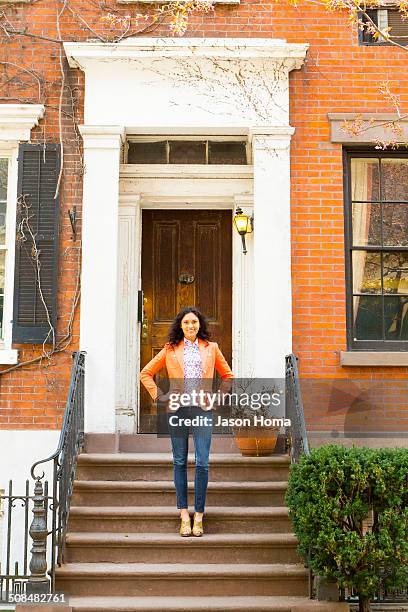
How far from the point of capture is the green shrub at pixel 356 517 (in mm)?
5414

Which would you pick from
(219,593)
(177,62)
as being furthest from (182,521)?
(177,62)

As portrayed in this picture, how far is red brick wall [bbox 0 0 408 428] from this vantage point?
780cm

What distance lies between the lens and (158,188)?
8570 millimetres

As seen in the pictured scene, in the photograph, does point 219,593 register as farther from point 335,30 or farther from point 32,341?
point 335,30

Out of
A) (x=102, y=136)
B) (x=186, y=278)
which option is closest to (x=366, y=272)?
(x=186, y=278)

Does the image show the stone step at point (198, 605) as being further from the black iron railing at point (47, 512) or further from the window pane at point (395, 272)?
the window pane at point (395, 272)

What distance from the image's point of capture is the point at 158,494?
6801 mm

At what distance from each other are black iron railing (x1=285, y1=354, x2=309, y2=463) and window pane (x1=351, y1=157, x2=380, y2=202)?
81.5 inches

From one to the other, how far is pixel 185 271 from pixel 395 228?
234cm

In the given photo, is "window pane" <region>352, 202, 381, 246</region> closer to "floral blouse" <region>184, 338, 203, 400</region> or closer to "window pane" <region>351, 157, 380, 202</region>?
"window pane" <region>351, 157, 380, 202</region>

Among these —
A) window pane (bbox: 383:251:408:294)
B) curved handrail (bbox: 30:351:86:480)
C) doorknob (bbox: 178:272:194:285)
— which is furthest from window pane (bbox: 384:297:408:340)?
curved handrail (bbox: 30:351:86:480)

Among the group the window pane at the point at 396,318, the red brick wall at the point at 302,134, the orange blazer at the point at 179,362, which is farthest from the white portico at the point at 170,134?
the window pane at the point at 396,318

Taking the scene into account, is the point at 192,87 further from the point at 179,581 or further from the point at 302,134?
the point at 179,581

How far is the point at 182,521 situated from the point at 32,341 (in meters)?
2.55
